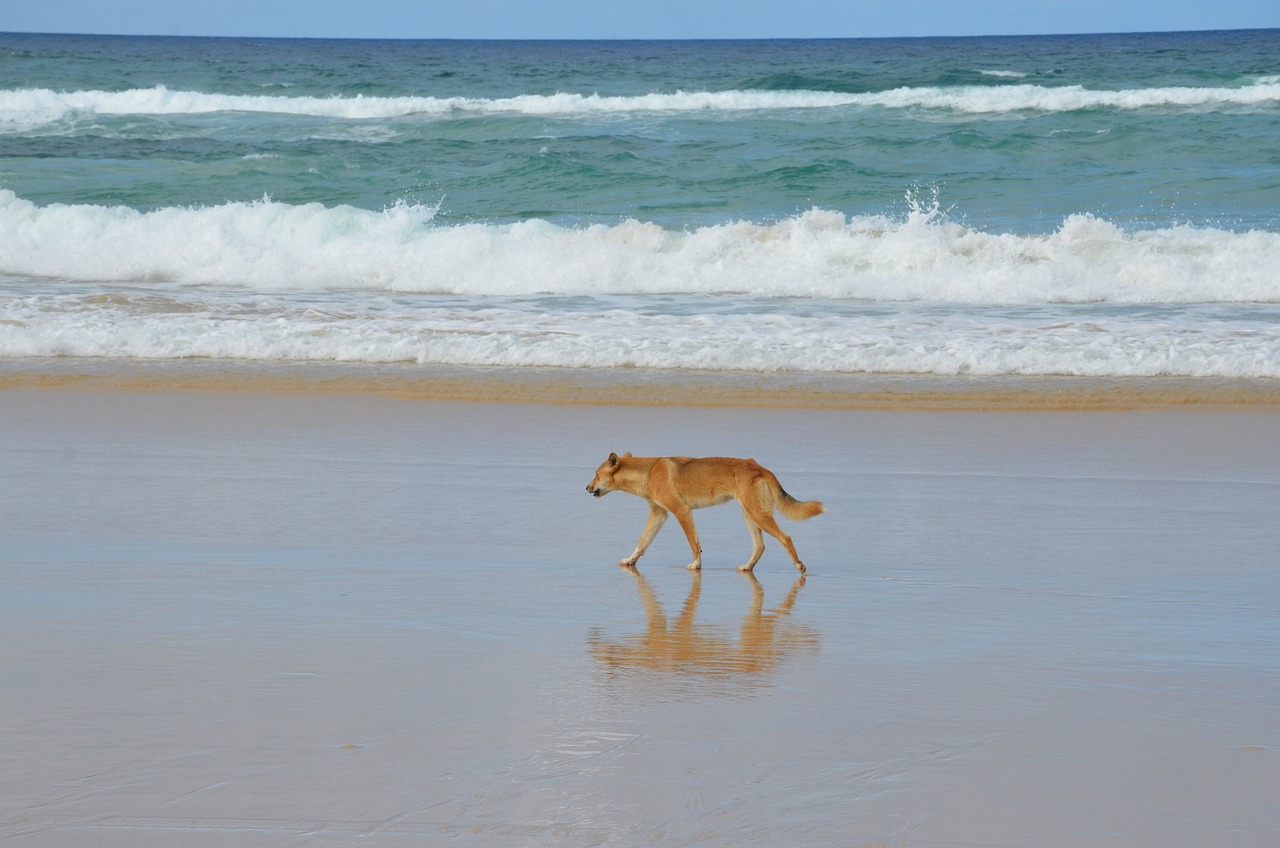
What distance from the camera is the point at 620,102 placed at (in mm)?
40375

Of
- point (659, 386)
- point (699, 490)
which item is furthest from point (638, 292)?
point (699, 490)

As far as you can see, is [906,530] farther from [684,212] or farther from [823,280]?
[684,212]

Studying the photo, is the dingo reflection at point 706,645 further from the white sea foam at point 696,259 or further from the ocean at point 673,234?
the white sea foam at point 696,259

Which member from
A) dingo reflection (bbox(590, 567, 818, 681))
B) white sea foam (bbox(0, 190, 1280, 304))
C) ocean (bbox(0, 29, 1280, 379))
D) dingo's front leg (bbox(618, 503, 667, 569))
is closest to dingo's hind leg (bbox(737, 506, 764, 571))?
dingo's front leg (bbox(618, 503, 667, 569))

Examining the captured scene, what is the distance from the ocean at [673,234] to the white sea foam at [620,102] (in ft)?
0.87

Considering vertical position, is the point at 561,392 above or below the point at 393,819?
above

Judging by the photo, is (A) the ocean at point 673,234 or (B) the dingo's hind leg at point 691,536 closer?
(B) the dingo's hind leg at point 691,536

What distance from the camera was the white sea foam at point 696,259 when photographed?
1516cm

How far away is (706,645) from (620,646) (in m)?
0.30

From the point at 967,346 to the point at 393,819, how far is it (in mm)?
8915

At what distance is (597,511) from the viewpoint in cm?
731

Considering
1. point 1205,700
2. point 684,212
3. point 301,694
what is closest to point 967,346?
point 1205,700

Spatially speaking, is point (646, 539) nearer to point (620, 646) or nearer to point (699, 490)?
point (699, 490)

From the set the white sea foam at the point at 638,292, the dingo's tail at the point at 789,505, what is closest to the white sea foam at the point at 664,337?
the white sea foam at the point at 638,292
